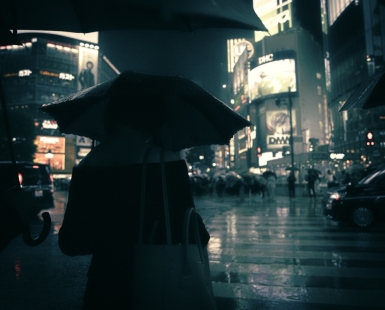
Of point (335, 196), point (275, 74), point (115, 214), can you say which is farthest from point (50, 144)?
point (115, 214)

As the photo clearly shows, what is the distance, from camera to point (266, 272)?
538cm

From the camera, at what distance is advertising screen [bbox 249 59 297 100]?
68.0m

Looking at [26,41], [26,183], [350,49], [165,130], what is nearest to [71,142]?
[26,41]

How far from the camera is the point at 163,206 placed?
1.71 metres

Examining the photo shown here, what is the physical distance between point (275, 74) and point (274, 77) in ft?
2.32

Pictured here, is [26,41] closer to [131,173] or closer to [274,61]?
[274,61]

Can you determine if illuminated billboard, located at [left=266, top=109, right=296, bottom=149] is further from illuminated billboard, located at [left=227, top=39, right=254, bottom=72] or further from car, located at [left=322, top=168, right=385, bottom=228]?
car, located at [left=322, top=168, right=385, bottom=228]

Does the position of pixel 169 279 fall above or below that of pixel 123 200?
below

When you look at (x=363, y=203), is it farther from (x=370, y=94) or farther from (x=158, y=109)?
(x=158, y=109)

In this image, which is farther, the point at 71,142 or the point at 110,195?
the point at 71,142

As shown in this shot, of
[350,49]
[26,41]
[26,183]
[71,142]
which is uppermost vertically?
[26,41]

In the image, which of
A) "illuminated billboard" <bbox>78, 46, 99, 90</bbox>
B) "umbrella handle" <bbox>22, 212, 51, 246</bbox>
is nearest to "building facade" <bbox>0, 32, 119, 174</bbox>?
"illuminated billboard" <bbox>78, 46, 99, 90</bbox>

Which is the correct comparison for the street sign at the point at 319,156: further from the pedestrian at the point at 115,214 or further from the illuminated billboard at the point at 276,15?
the illuminated billboard at the point at 276,15

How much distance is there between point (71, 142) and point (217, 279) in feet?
244
